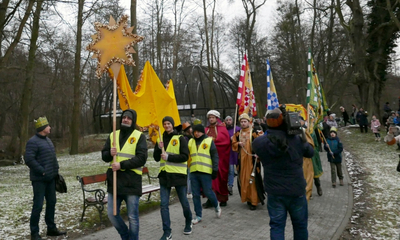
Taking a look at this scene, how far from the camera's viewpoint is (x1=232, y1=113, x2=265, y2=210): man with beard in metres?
7.05

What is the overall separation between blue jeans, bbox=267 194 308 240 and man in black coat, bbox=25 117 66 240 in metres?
3.45

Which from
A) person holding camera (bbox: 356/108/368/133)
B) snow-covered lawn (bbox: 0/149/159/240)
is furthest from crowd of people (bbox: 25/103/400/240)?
person holding camera (bbox: 356/108/368/133)

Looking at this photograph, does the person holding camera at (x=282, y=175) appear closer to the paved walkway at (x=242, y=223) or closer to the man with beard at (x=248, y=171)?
the paved walkway at (x=242, y=223)

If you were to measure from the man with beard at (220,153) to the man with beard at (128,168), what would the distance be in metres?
3.02

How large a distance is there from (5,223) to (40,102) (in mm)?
24154

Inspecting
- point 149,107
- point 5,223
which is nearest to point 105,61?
point 149,107

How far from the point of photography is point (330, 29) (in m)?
27.2

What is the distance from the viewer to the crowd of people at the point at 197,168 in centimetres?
381

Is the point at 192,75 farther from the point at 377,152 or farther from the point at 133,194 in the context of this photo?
the point at 133,194

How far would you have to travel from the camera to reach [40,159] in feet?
17.6

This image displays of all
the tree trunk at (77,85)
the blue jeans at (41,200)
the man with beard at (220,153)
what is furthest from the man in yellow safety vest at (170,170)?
the tree trunk at (77,85)

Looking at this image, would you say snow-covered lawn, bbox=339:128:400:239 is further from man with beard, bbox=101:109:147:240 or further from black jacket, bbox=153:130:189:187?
man with beard, bbox=101:109:147:240

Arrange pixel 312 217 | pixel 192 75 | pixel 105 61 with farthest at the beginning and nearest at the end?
pixel 192 75 < pixel 312 217 < pixel 105 61

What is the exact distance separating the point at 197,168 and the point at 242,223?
4.14ft
